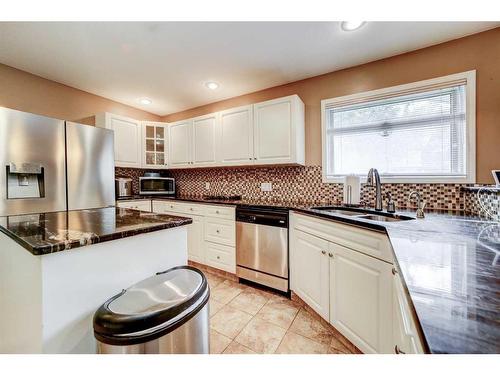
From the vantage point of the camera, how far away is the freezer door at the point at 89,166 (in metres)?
2.15

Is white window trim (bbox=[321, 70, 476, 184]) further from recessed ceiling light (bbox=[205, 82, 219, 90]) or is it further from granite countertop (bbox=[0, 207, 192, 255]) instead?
granite countertop (bbox=[0, 207, 192, 255])

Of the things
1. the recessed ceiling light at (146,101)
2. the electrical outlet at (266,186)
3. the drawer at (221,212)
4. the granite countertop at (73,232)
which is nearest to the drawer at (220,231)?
the drawer at (221,212)

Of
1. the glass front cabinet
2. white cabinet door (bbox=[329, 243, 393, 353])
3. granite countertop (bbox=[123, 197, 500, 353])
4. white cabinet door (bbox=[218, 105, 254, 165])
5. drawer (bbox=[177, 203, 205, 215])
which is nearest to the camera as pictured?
granite countertop (bbox=[123, 197, 500, 353])

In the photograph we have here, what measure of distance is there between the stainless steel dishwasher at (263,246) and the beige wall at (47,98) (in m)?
2.52

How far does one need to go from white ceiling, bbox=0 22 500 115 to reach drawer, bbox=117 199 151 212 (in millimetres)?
1524

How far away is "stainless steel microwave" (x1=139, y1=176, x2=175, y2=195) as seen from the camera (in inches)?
126

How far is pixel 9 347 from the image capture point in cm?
103

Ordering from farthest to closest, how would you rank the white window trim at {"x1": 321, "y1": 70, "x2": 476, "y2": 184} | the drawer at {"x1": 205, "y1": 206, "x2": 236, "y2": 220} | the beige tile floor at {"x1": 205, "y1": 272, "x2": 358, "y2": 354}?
the drawer at {"x1": 205, "y1": 206, "x2": 236, "y2": 220} < the white window trim at {"x1": 321, "y1": 70, "x2": 476, "y2": 184} < the beige tile floor at {"x1": 205, "y1": 272, "x2": 358, "y2": 354}

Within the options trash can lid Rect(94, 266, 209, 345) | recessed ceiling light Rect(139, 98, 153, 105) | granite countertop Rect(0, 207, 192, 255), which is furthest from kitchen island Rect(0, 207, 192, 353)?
recessed ceiling light Rect(139, 98, 153, 105)

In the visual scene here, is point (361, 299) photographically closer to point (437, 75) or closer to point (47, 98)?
point (437, 75)

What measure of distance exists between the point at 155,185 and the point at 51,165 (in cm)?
139

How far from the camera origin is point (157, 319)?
27.3 inches
